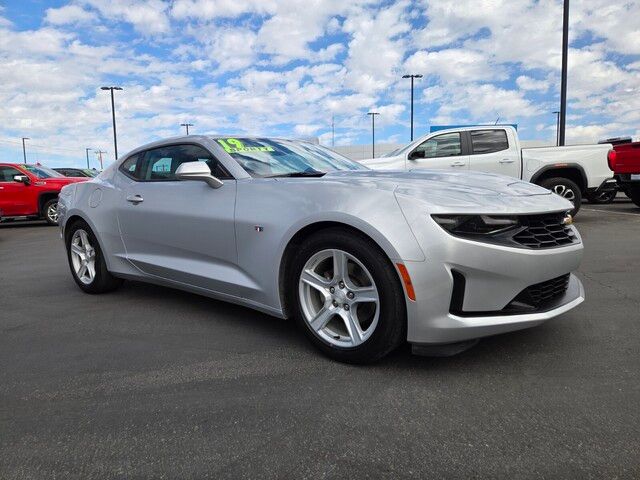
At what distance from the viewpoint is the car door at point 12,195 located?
12.5m

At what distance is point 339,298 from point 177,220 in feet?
5.05

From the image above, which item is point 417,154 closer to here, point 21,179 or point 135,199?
point 135,199

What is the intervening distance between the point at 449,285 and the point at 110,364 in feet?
6.74

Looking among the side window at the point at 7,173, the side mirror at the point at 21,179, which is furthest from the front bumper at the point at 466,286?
the side window at the point at 7,173

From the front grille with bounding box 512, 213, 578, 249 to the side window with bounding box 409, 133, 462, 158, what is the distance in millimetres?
6716

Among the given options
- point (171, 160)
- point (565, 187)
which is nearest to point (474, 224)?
point (171, 160)

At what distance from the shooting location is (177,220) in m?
3.72

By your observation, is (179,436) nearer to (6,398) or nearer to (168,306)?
(6,398)

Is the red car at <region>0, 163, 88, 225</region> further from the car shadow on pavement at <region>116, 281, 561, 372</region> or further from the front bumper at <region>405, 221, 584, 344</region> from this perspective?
the front bumper at <region>405, 221, 584, 344</region>

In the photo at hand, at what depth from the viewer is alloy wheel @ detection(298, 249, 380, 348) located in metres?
2.75

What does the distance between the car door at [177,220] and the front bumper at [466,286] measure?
1384mm

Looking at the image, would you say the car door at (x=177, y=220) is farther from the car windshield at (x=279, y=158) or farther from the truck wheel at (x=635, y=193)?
the truck wheel at (x=635, y=193)

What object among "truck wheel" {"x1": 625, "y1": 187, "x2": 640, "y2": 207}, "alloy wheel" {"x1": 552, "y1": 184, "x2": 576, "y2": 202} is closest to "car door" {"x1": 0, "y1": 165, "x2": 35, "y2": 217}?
"alloy wheel" {"x1": 552, "y1": 184, "x2": 576, "y2": 202}

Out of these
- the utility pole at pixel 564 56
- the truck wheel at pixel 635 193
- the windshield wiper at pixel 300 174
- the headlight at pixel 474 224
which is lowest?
the truck wheel at pixel 635 193
